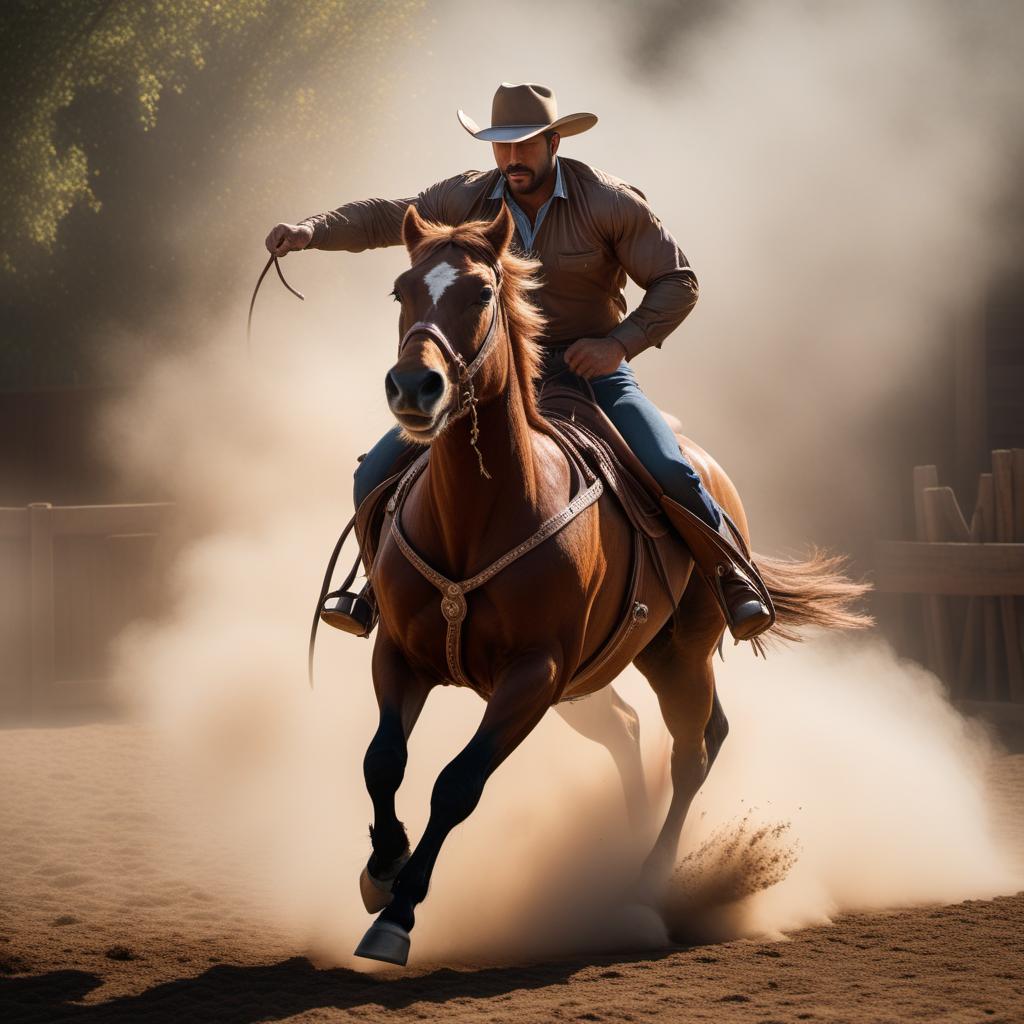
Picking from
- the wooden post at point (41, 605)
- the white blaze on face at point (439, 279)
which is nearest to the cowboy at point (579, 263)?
the white blaze on face at point (439, 279)

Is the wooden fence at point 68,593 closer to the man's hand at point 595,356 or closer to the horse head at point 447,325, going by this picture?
the man's hand at point 595,356

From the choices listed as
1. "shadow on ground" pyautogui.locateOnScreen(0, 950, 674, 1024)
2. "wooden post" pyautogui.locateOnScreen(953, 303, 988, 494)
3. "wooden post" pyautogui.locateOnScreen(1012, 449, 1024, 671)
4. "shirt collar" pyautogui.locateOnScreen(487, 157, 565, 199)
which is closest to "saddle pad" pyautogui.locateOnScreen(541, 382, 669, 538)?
"shirt collar" pyautogui.locateOnScreen(487, 157, 565, 199)

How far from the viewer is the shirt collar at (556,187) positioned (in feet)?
18.0

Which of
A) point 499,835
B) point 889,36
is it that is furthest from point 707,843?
point 889,36

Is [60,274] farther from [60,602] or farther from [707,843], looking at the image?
[707,843]

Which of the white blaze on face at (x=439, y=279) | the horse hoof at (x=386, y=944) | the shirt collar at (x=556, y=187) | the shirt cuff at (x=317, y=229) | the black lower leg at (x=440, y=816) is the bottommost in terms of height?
the horse hoof at (x=386, y=944)

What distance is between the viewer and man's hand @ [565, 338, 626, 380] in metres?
5.39

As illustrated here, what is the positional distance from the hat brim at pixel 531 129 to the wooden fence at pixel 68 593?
640 cm

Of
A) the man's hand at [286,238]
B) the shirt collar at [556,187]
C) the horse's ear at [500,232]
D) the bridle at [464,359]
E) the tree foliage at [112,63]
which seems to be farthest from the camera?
the tree foliage at [112,63]

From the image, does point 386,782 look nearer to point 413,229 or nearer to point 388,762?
point 388,762

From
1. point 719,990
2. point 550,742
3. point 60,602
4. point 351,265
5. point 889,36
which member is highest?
point 889,36

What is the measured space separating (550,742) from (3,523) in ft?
17.3

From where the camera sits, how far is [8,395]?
51.9 feet

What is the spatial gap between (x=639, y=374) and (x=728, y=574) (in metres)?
7.46
